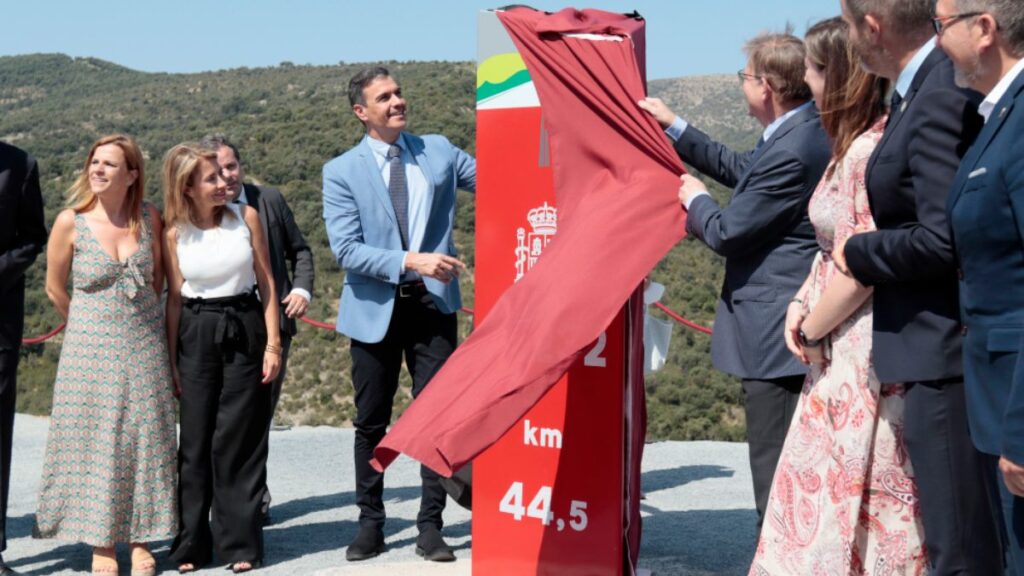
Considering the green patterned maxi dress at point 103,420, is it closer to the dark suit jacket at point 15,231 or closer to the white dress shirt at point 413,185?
the dark suit jacket at point 15,231

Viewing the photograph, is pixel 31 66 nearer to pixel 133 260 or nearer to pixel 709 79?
pixel 709 79

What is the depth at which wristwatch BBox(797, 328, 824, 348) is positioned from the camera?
3.35 meters

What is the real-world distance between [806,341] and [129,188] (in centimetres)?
335

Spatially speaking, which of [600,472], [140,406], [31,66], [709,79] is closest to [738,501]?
[600,472]

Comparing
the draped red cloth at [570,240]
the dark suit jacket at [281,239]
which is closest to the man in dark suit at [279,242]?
the dark suit jacket at [281,239]

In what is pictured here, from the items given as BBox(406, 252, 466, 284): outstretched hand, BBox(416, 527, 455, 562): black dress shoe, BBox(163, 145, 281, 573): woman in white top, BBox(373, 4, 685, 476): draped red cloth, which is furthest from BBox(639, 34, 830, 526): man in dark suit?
BBox(163, 145, 281, 573): woman in white top

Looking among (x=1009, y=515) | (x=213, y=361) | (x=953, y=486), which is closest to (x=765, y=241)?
(x=953, y=486)

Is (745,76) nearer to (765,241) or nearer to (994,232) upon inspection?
(765,241)

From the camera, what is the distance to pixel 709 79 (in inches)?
3814

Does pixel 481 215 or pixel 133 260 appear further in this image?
pixel 133 260

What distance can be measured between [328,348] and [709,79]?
264 ft

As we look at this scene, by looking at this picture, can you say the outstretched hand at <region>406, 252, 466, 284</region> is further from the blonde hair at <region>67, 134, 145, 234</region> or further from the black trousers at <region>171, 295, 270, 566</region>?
the blonde hair at <region>67, 134, 145, 234</region>

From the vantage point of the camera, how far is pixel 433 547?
548cm

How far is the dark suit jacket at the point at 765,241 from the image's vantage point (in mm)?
3770
